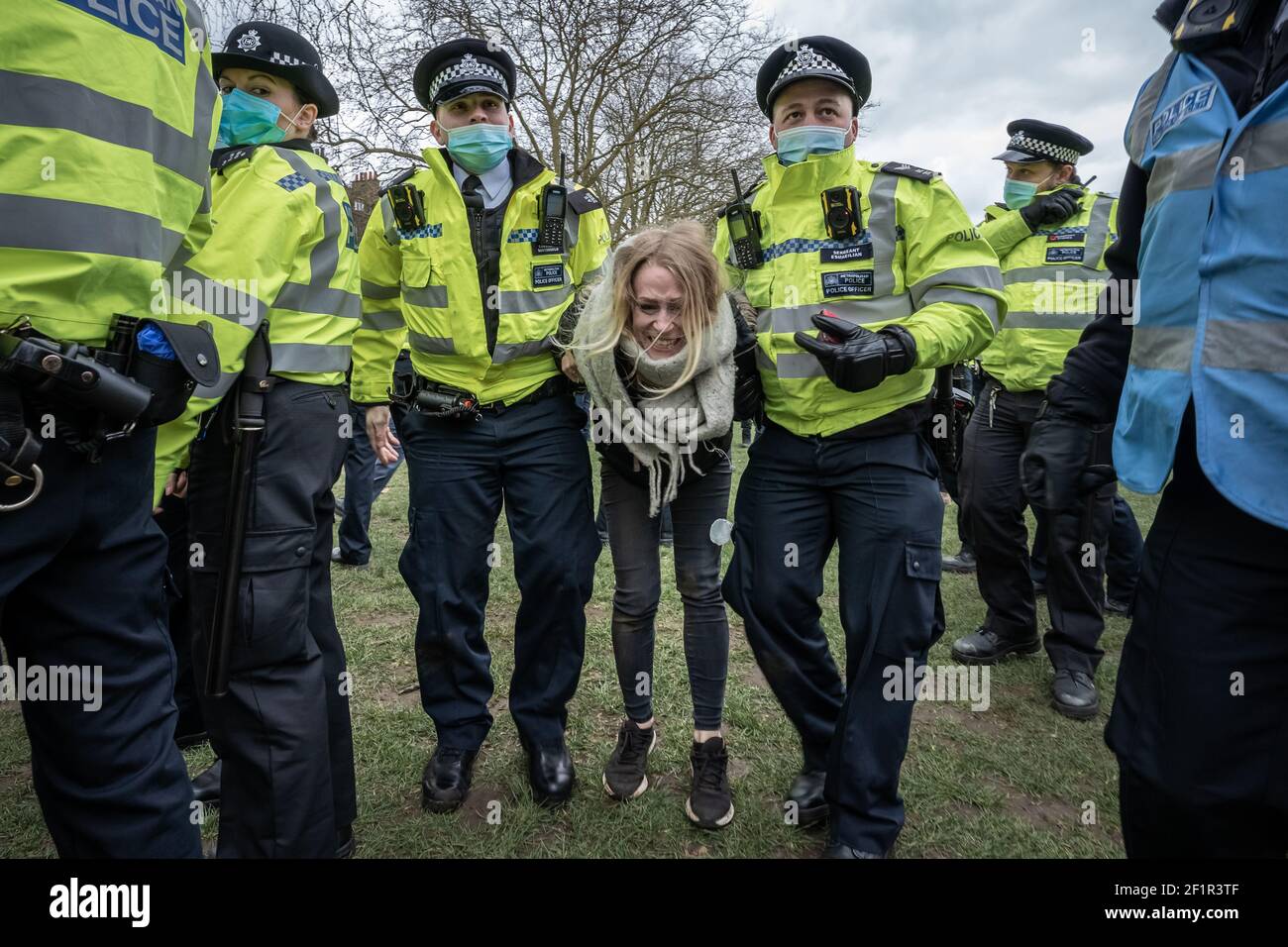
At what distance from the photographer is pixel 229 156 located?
77.1 inches

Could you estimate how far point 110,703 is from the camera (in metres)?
1.39

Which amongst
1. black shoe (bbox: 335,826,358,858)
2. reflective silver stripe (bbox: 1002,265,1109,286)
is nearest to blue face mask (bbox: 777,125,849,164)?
reflective silver stripe (bbox: 1002,265,1109,286)

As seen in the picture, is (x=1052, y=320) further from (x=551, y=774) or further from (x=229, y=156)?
(x=229, y=156)

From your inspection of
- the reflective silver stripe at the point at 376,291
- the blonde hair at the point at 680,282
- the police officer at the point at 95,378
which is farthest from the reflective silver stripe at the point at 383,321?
the police officer at the point at 95,378

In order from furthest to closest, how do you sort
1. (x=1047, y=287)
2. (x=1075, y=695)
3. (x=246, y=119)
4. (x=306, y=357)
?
(x=1047, y=287) → (x=1075, y=695) → (x=246, y=119) → (x=306, y=357)

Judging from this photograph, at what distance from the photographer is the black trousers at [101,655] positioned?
4.40ft

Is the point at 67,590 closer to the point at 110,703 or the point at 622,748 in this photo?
the point at 110,703

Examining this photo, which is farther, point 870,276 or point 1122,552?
point 1122,552

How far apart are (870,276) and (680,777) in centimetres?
179

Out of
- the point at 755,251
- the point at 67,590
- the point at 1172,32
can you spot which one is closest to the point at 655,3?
the point at 755,251

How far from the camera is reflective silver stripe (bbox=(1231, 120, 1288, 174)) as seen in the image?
3.95 ft

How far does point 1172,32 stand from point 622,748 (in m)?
2.40

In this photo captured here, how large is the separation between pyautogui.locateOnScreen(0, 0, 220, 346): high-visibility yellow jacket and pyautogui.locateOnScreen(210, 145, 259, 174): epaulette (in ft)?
1.73

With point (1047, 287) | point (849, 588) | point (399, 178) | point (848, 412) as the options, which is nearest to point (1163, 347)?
point (848, 412)
